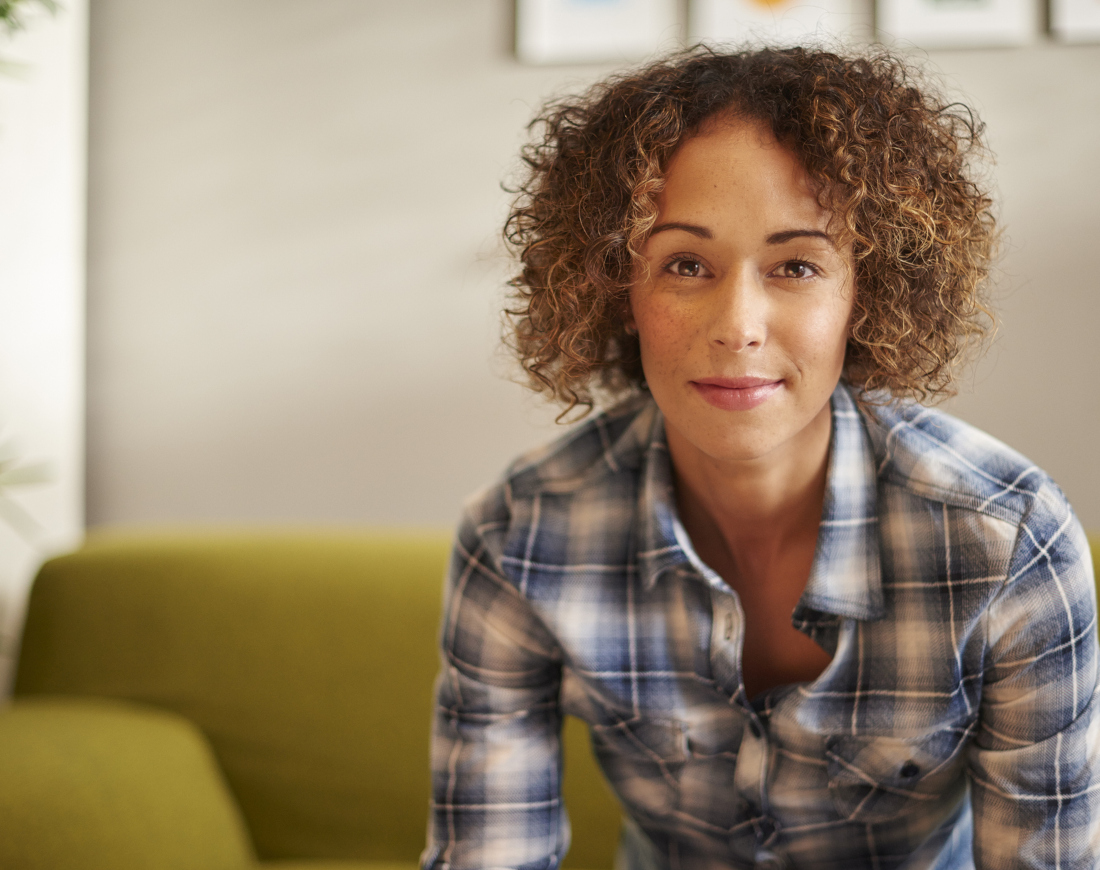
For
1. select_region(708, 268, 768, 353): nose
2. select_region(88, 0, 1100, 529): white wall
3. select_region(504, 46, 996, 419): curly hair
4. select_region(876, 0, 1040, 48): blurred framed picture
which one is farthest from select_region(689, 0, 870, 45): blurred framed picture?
select_region(708, 268, 768, 353): nose

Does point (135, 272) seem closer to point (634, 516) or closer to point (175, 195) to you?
point (175, 195)

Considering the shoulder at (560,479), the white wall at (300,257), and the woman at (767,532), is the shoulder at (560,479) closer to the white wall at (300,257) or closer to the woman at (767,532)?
the woman at (767,532)

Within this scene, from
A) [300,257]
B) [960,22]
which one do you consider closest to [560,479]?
[300,257]

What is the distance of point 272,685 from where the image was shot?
1512 mm

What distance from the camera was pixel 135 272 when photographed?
2.03m

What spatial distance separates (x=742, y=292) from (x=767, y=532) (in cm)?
31

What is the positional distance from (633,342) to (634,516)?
192 millimetres

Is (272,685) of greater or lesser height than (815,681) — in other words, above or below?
below

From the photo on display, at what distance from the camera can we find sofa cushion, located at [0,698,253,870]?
3.78 feet

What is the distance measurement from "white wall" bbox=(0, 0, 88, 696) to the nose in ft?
5.06

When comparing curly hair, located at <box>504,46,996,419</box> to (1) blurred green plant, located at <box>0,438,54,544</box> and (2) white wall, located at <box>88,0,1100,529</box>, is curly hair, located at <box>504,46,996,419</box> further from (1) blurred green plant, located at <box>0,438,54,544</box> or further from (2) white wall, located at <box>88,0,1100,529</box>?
(1) blurred green plant, located at <box>0,438,54,544</box>

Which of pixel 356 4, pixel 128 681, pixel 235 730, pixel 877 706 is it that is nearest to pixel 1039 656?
pixel 877 706

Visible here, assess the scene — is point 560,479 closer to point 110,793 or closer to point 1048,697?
point 1048,697

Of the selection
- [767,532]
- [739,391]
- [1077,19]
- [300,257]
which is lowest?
[767,532]
